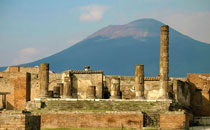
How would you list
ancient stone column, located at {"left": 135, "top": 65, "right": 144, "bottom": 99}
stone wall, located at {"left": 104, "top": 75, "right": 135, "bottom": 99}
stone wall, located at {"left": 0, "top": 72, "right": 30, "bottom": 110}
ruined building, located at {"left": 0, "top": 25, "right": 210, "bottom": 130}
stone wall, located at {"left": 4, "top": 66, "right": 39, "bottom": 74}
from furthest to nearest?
stone wall, located at {"left": 4, "top": 66, "right": 39, "bottom": 74} → stone wall, located at {"left": 104, "top": 75, "right": 135, "bottom": 99} → stone wall, located at {"left": 0, "top": 72, "right": 30, "bottom": 110} → ancient stone column, located at {"left": 135, "top": 65, "right": 144, "bottom": 99} → ruined building, located at {"left": 0, "top": 25, "right": 210, "bottom": 130}

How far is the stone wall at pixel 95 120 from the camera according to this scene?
32219 mm

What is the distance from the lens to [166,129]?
30938 mm

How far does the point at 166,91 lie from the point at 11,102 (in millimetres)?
13943

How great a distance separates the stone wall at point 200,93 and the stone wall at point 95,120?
13.9m

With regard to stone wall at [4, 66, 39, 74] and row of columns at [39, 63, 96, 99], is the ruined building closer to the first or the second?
row of columns at [39, 63, 96, 99]

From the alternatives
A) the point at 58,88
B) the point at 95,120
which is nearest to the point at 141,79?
the point at 58,88

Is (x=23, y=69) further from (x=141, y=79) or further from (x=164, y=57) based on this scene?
(x=164, y=57)

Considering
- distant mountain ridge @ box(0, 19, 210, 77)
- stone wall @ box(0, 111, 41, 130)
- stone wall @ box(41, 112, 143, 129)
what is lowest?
stone wall @ box(41, 112, 143, 129)

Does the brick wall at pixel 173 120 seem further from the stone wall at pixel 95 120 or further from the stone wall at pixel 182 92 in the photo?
the stone wall at pixel 182 92

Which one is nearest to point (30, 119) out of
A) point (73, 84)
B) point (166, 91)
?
point (166, 91)

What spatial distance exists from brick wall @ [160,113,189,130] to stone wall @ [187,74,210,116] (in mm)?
14086

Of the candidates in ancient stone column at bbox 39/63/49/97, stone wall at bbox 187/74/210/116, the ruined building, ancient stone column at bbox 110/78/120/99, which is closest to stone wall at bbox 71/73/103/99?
the ruined building

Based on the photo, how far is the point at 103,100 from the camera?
35531mm

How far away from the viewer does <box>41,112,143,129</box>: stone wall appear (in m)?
32.2
